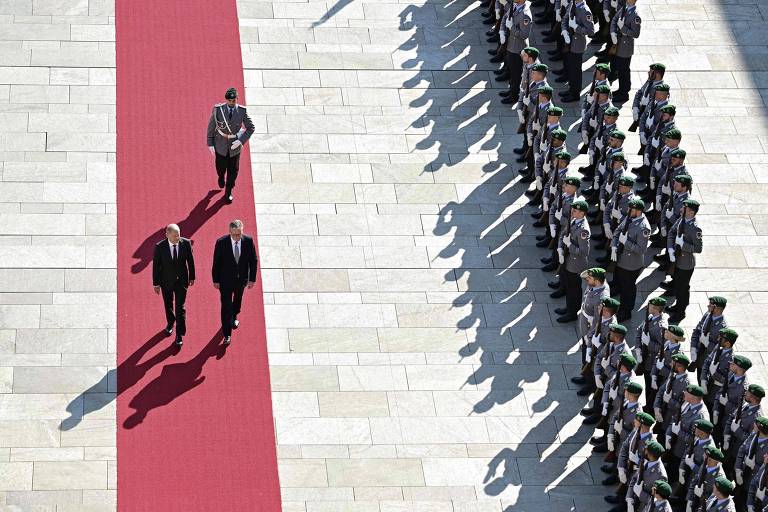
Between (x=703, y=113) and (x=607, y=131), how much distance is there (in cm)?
322

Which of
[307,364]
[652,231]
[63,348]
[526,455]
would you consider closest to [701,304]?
[652,231]

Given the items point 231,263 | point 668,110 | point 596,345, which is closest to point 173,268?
point 231,263

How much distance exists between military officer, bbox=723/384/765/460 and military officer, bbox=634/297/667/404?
102 centimetres

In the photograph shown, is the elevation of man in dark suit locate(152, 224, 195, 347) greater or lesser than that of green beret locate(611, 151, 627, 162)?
lesser

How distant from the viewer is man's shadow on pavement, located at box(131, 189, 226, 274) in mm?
19172

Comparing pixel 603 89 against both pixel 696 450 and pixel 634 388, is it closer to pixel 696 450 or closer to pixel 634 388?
pixel 634 388

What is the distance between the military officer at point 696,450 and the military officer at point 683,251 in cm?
305

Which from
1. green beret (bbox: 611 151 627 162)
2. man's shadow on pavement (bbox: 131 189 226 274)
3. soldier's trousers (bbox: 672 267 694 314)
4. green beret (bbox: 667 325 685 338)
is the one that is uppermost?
green beret (bbox: 611 151 627 162)

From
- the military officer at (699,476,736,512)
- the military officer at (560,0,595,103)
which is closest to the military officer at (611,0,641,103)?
the military officer at (560,0,595,103)

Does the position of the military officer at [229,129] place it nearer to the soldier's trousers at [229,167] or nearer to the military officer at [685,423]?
the soldier's trousers at [229,167]

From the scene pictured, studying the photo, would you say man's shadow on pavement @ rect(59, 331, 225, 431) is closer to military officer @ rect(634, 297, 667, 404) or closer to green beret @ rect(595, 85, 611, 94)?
military officer @ rect(634, 297, 667, 404)

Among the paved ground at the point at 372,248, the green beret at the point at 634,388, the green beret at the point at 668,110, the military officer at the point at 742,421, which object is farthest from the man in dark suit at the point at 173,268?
the green beret at the point at 668,110

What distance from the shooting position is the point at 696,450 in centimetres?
1605

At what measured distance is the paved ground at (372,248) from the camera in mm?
17109
